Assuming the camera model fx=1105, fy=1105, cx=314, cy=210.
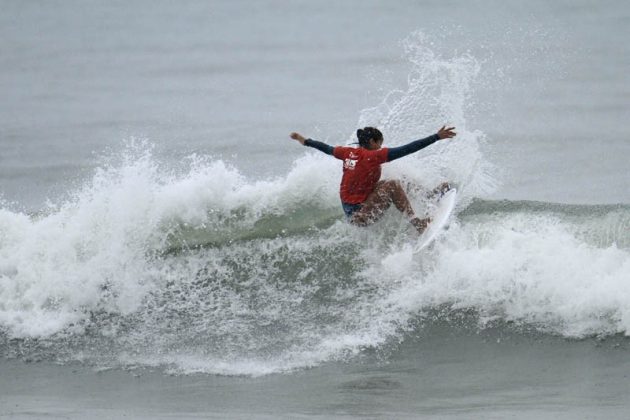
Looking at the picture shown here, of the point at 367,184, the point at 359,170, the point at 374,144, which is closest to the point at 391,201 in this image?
the point at 367,184

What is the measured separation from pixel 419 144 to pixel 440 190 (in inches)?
40.3

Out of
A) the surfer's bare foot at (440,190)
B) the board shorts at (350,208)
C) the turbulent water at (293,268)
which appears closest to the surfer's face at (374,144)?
the board shorts at (350,208)

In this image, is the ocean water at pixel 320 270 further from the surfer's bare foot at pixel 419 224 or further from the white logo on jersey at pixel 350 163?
the white logo on jersey at pixel 350 163

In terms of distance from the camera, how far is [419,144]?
9516 millimetres

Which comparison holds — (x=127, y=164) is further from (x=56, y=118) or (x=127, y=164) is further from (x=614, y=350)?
(x=56, y=118)

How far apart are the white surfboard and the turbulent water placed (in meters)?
0.14

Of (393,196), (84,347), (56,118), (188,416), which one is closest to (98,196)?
(84,347)

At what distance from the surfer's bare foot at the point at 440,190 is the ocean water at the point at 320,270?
127 mm

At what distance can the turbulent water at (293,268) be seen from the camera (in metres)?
9.23

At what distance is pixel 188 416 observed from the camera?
24.6ft

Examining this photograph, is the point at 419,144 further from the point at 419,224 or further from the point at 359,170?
the point at 419,224

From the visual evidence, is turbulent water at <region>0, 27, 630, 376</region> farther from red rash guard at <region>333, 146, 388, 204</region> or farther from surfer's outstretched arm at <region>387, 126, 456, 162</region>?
surfer's outstretched arm at <region>387, 126, 456, 162</region>

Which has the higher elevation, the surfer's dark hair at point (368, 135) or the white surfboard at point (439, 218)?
the surfer's dark hair at point (368, 135)

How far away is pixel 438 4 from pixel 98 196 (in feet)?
53.3
